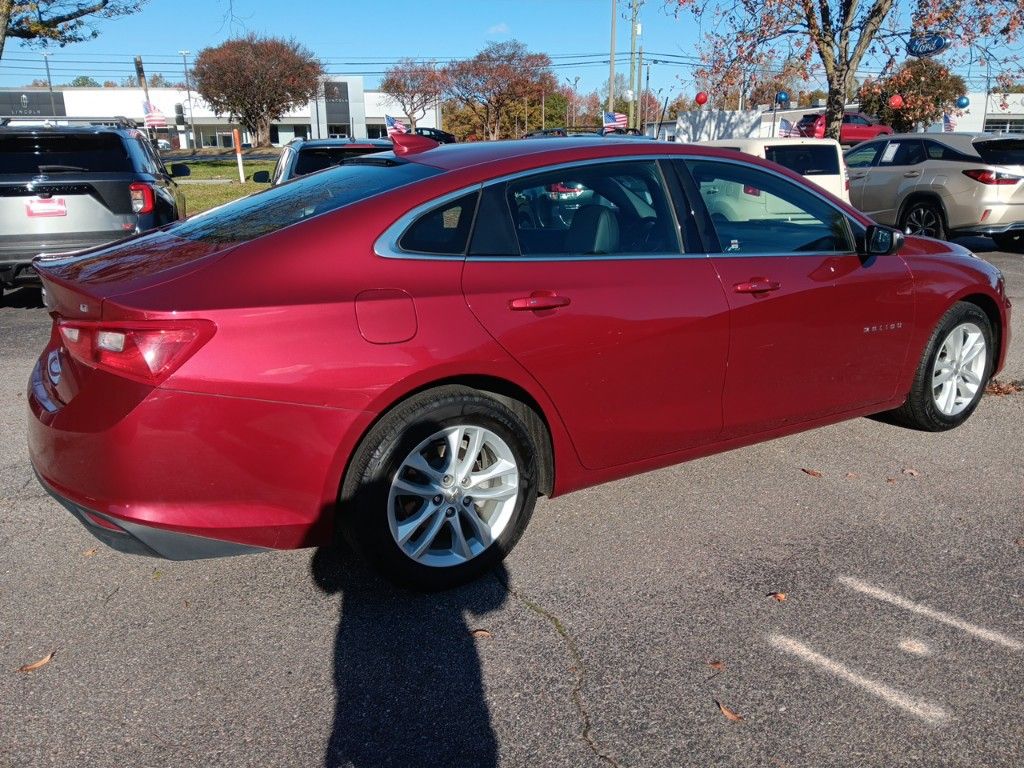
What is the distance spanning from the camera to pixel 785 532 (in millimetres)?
3777

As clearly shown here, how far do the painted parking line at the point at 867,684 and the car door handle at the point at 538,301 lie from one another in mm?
1407

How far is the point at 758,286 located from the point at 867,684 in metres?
1.76

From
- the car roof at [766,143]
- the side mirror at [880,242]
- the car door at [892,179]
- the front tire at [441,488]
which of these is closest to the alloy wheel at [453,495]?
the front tire at [441,488]

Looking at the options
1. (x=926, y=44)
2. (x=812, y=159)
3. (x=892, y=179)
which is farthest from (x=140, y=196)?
(x=926, y=44)

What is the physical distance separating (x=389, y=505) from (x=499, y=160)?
1.42 m

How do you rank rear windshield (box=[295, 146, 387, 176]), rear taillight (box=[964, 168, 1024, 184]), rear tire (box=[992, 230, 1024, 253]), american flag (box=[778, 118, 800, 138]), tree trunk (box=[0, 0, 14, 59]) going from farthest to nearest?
american flag (box=[778, 118, 800, 138])
tree trunk (box=[0, 0, 14, 59])
rear tire (box=[992, 230, 1024, 253])
rear taillight (box=[964, 168, 1024, 184])
rear windshield (box=[295, 146, 387, 176])

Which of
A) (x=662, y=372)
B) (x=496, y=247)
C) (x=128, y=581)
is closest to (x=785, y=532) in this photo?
(x=662, y=372)

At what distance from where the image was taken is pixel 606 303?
3.43 metres

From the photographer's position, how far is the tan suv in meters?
11.6

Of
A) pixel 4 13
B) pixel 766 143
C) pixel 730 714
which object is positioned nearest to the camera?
pixel 730 714

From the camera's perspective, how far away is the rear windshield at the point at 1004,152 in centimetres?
1165

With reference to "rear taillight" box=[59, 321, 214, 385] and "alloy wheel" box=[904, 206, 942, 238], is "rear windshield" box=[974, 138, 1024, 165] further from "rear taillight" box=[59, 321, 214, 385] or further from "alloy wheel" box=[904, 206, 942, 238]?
"rear taillight" box=[59, 321, 214, 385]

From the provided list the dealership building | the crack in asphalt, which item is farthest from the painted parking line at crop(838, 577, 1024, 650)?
the dealership building

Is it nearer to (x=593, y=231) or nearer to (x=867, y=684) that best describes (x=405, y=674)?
(x=867, y=684)
